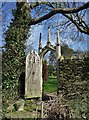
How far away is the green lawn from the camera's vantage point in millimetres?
4480

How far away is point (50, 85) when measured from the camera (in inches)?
185

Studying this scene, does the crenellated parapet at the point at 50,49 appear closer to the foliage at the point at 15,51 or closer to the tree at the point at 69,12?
the tree at the point at 69,12

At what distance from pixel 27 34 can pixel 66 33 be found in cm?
184

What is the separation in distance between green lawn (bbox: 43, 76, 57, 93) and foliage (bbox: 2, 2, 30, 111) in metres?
0.68

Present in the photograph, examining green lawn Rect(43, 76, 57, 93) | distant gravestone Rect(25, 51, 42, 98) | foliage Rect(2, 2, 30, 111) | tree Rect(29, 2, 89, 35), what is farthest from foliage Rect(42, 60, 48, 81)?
tree Rect(29, 2, 89, 35)

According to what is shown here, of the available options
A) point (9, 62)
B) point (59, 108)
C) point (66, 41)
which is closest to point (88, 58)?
point (66, 41)

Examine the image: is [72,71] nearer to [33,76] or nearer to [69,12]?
[33,76]

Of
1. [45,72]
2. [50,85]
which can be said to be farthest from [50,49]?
[50,85]

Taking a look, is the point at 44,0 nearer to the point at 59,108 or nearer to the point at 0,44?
the point at 0,44

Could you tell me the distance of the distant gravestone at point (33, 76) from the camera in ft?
13.9

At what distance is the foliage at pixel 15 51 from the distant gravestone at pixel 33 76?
18 cm

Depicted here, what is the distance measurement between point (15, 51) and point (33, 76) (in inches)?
27.1

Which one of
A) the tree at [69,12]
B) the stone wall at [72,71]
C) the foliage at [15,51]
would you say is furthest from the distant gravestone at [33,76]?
the tree at [69,12]

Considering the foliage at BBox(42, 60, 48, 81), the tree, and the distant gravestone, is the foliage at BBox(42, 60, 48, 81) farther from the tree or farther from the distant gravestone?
the tree
